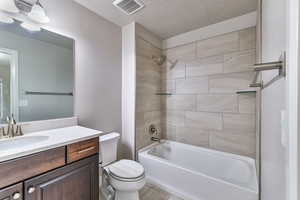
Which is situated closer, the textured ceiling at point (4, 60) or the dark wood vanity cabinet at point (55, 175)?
the dark wood vanity cabinet at point (55, 175)

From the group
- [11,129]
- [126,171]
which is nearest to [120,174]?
[126,171]

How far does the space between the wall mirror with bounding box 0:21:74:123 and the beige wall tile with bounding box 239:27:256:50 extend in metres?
2.28

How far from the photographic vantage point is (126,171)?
148cm

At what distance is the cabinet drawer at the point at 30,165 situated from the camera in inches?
29.4

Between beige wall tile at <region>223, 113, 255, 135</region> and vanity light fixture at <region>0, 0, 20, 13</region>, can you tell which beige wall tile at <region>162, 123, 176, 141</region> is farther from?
vanity light fixture at <region>0, 0, 20, 13</region>

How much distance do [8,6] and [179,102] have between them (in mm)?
2381

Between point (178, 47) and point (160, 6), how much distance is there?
0.89m

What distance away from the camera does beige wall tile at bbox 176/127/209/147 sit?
2207 millimetres

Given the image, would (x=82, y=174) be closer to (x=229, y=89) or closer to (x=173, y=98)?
(x=173, y=98)

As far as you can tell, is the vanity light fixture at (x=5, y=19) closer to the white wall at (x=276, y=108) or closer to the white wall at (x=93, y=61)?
the white wall at (x=93, y=61)

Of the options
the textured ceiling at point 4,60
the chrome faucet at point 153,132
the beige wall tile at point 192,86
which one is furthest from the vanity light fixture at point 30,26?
the beige wall tile at point 192,86

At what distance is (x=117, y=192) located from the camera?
4.84ft

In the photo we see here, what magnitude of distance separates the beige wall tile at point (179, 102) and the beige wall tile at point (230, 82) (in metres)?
0.36

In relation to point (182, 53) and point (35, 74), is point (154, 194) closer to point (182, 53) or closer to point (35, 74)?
point (35, 74)
